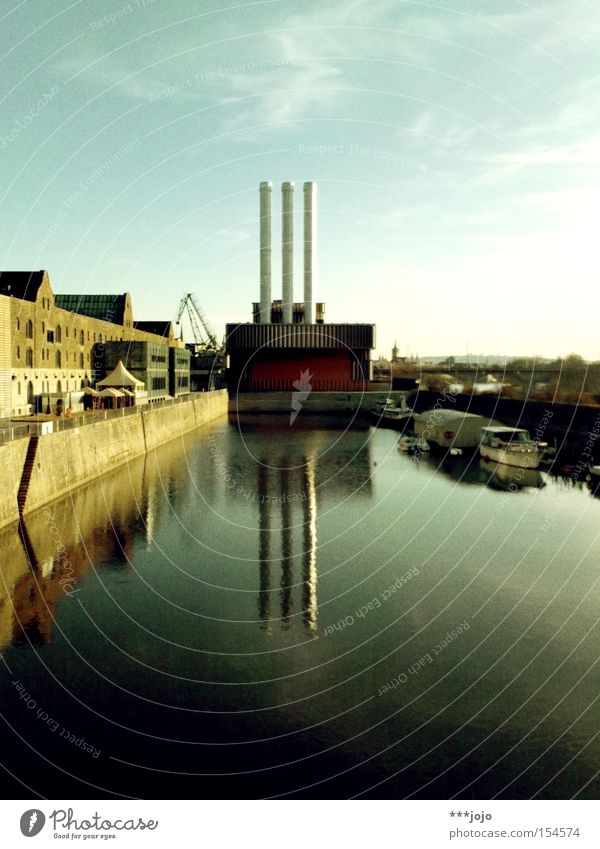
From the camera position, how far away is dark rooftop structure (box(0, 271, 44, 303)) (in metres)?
56.8

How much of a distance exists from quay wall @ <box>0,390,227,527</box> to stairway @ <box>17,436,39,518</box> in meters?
0.21

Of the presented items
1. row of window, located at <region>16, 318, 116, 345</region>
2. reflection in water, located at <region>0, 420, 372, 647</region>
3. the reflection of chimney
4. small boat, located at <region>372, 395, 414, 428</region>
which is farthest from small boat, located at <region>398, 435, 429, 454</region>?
row of window, located at <region>16, 318, 116, 345</region>

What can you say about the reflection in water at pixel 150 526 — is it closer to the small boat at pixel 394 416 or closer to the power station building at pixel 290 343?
the small boat at pixel 394 416

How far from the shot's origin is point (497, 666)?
54.9 ft

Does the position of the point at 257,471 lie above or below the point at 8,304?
below

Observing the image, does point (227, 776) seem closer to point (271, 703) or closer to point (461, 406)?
point (271, 703)

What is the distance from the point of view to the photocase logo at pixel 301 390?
106812 millimetres

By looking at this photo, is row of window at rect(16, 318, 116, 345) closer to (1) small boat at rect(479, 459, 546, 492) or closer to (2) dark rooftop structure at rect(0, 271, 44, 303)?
(2) dark rooftop structure at rect(0, 271, 44, 303)

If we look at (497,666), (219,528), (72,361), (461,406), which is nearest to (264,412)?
(461,406)

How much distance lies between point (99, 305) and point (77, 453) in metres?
69.1

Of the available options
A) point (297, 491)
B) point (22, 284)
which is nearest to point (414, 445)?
point (297, 491)

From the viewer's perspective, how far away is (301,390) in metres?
109

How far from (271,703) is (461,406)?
282 ft

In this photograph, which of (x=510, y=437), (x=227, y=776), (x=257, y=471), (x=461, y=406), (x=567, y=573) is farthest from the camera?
(x=461, y=406)
